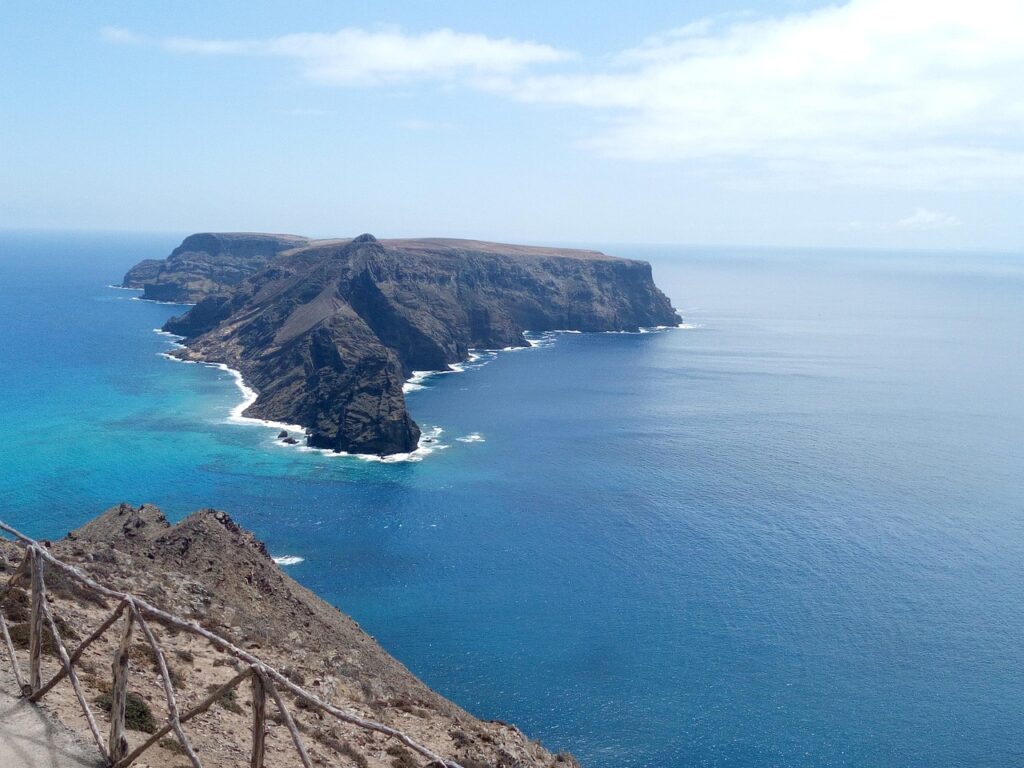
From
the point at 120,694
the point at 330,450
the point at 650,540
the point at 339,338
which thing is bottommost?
the point at 650,540

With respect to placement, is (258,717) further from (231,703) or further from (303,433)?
(303,433)

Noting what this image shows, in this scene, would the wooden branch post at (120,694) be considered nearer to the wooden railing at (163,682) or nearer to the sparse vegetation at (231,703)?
the wooden railing at (163,682)

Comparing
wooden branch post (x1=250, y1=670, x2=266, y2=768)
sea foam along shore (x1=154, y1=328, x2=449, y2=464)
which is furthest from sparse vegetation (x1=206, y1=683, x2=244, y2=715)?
→ sea foam along shore (x1=154, y1=328, x2=449, y2=464)

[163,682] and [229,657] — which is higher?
[163,682]

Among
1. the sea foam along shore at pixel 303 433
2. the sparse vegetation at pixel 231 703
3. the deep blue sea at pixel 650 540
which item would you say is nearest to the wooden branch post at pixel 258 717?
the sparse vegetation at pixel 231 703

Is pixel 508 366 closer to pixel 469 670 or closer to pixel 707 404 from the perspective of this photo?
pixel 707 404

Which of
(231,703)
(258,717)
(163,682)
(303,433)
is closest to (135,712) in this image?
(231,703)
